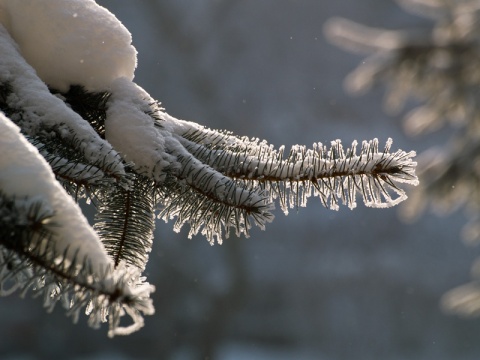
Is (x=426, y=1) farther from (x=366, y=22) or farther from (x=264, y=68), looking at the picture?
(x=366, y=22)

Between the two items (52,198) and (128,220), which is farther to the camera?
(128,220)

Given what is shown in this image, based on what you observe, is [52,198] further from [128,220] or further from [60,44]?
[60,44]

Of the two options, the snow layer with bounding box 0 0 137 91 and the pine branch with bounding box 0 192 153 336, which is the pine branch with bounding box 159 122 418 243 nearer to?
the snow layer with bounding box 0 0 137 91

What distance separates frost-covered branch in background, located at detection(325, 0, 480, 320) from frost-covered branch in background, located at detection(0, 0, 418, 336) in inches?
97.7

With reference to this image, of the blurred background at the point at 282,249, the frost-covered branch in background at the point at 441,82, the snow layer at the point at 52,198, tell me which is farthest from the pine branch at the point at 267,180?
the blurred background at the point at 282,249

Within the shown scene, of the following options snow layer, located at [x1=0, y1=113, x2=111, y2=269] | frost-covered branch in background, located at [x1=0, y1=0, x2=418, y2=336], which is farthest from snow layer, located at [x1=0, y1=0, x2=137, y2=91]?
snow layer, located at [x1=0, y1=113, x2=111, y2=269]

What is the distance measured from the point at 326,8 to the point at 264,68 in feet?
8.19

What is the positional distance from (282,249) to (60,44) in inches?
428

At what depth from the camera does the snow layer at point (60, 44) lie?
3.05 ft

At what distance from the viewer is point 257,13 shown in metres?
12.8

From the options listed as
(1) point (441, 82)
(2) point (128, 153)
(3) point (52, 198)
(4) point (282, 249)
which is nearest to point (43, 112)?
(2) point (128, 153)


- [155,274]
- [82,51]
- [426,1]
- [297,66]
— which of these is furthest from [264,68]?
[82,51]

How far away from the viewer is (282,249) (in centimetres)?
1157

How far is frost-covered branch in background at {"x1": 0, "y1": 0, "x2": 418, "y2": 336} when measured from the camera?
2.64ft
